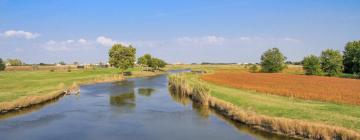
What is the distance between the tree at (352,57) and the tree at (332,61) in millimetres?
3303

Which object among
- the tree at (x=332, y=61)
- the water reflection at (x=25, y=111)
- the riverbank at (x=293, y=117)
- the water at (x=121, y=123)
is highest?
the tree at (x=332, y=61)

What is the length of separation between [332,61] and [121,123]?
77.4 meters

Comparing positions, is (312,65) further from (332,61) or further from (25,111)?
(25,111)

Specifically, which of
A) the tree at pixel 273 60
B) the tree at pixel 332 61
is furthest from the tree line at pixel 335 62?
the tree at pixel 273 60

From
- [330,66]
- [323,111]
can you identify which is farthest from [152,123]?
[330,66]

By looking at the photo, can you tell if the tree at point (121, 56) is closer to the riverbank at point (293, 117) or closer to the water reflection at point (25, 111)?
the water reflection at point (25, 111)

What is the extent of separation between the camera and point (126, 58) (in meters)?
116

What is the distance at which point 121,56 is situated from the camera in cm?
11600

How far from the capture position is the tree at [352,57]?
9071 centimetres

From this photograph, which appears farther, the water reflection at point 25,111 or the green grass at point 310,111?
the water reflection at point 25,111

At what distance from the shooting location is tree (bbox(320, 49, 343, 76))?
3696 inches

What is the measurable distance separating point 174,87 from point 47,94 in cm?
2297

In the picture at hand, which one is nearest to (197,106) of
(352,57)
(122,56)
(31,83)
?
(31,83)

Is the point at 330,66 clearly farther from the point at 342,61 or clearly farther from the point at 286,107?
the point at 286,107
